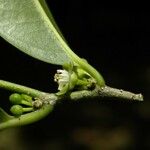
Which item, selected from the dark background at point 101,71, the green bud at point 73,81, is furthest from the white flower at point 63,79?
the dark background at point 101,71

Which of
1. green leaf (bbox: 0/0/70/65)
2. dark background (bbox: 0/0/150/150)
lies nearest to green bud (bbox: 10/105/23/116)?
green leaf (bbox: 0/0/70/65)

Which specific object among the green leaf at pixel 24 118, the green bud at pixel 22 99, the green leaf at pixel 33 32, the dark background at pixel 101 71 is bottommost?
the green leaf at pixel 24 118

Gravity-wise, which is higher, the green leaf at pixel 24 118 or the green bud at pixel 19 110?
the green bud at pixel 19 110

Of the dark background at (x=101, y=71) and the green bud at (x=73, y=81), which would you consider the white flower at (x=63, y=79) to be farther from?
the dark background at (x=101, y=71)

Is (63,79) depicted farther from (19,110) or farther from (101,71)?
(101,71)

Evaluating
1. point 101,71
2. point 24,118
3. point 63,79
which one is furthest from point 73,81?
point 101,71

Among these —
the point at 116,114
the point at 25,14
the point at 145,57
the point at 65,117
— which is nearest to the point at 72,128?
the point at 65,117
